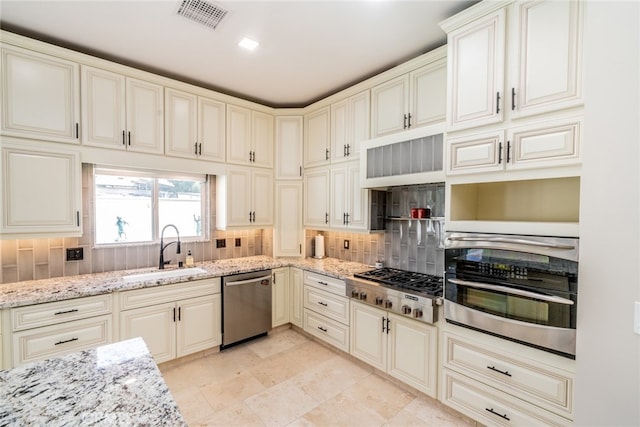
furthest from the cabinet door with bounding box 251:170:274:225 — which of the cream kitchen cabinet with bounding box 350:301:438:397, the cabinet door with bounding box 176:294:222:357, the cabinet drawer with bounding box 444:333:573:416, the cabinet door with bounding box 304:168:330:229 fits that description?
the cabinet drawer with bounding box 444:333:573:416

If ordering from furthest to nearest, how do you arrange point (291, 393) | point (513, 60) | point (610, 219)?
point (291, 393) → point (513, 60) → point (610, 219)

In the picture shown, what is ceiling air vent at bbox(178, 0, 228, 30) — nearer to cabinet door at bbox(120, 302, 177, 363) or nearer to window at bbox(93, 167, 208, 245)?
window at bbox(93, 167, 208, 245)

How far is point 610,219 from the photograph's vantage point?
1251 millimetres

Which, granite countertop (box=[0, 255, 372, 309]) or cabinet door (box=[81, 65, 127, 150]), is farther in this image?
cabinet door (box=[81, 65, 127, 150])

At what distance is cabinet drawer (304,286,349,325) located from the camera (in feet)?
9.46

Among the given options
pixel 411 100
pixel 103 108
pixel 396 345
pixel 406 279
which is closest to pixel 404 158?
pixel 411 100

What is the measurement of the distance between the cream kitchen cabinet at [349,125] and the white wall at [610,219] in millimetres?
1858

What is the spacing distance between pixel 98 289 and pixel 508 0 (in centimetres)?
349

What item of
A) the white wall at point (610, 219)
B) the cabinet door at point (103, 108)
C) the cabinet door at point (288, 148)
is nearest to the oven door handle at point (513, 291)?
the white wall at point (610, 219)

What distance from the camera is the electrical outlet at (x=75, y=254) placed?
264cm

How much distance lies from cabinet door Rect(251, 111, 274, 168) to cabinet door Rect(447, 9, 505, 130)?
7.46ft

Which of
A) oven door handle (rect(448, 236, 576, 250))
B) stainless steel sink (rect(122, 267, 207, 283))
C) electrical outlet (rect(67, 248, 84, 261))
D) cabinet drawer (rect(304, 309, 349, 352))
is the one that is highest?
oven door handle (rect(448, 236, 576, 250))

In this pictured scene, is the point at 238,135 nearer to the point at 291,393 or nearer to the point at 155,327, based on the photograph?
the point at 155,327

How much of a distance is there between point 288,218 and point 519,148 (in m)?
2.60
